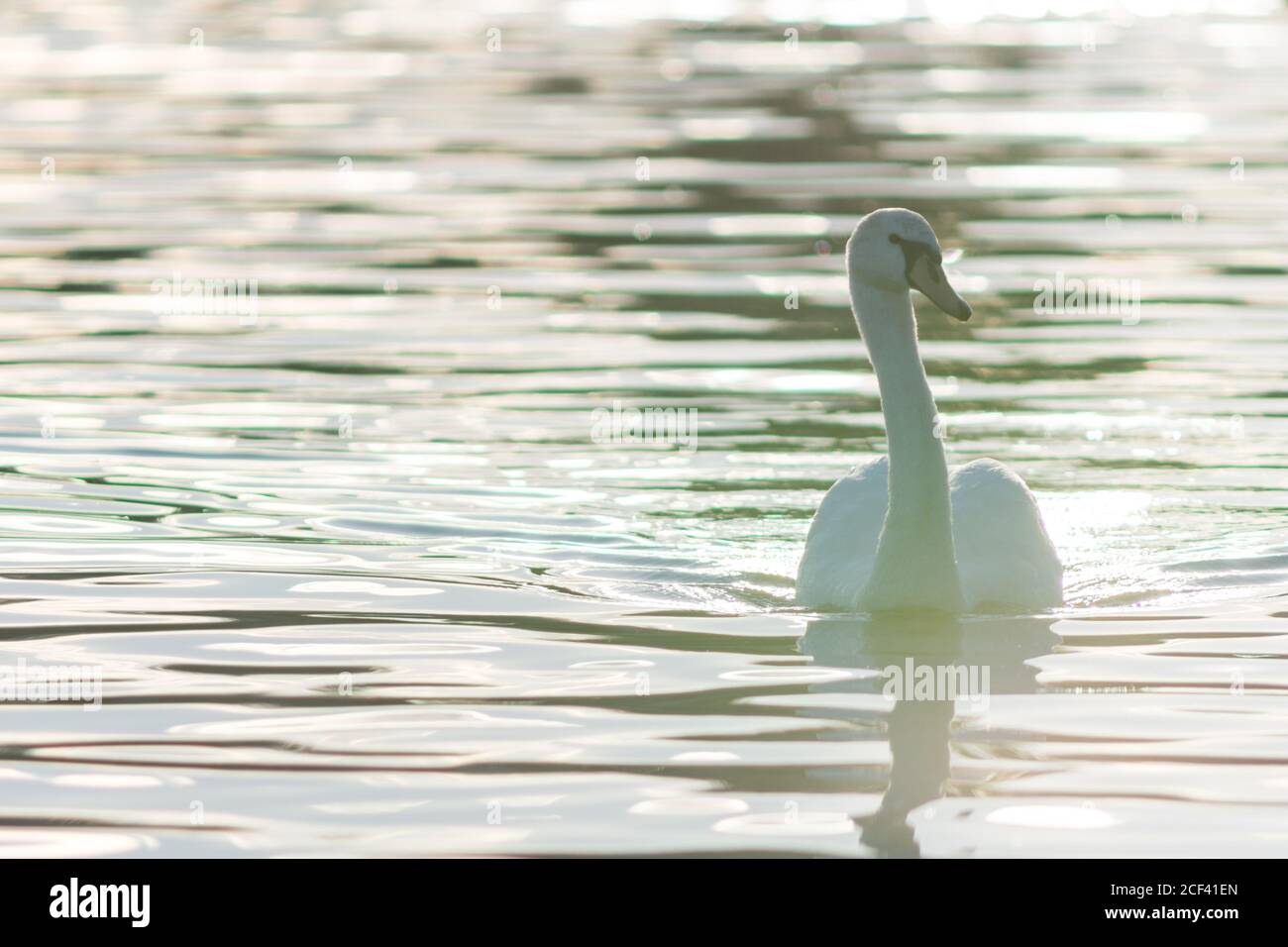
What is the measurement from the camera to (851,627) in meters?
11.3

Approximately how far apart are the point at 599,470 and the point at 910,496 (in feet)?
14.1

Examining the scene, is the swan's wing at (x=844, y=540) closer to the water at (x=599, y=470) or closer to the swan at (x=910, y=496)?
the swan at (x=910, y=496)

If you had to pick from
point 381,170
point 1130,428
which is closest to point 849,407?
point 1130,428

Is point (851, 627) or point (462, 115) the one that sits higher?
point (462, 115)

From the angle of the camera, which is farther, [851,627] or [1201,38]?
[1201,38]

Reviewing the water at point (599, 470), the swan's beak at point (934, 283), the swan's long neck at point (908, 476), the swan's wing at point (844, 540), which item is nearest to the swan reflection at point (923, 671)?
the water at point (599, 470)

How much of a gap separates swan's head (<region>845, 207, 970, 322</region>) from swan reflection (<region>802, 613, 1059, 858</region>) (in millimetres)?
1528

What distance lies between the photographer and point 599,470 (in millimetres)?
14992

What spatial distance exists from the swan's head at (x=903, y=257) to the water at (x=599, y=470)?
1.59 metres

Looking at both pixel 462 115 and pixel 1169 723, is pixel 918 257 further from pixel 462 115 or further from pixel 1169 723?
pixel 462 115

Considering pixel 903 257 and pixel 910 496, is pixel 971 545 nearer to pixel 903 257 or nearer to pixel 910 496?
pixel 910 496

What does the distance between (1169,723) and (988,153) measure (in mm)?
19989

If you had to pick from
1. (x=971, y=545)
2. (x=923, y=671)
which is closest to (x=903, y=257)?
(x=971, y=545)

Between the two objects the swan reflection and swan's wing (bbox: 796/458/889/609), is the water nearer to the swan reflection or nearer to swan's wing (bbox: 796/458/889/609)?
the swan reflection
